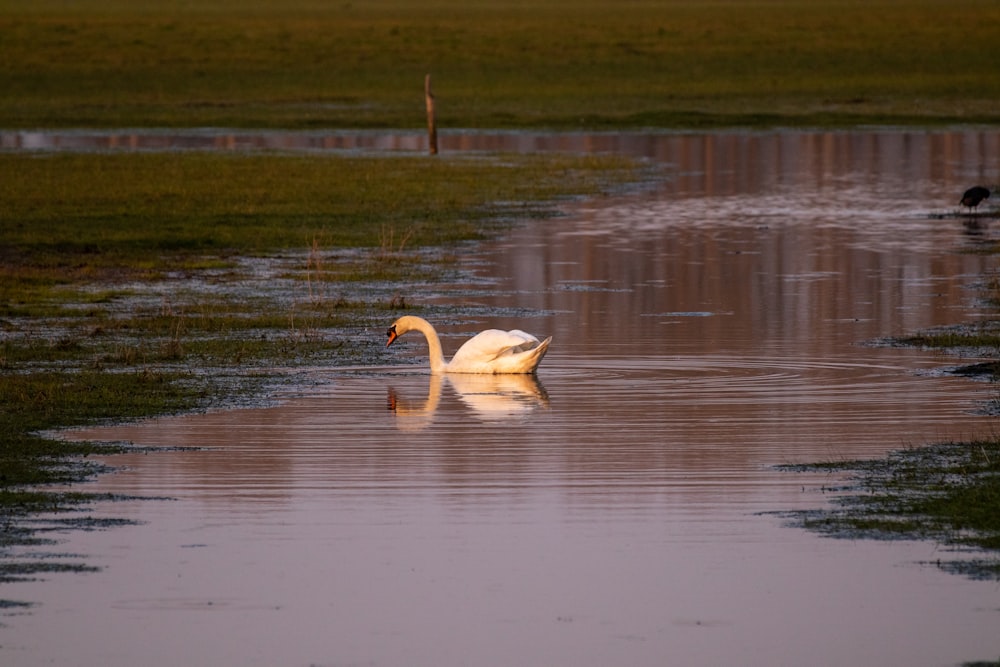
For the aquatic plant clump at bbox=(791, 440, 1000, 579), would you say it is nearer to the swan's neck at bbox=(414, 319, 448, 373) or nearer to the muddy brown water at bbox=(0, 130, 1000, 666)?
the muddy brown water at bbox=(0, 130, 1000, 666)

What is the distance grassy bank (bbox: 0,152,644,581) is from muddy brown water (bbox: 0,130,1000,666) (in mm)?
526

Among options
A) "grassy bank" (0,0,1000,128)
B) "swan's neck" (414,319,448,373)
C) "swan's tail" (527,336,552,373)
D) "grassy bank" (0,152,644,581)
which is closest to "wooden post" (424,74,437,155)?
"grassy bank" (0,152,644,581)

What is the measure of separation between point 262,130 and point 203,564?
1822 inches

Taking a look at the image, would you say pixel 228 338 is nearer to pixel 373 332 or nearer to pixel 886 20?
pixel 373 332

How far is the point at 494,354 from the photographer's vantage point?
48.6ft

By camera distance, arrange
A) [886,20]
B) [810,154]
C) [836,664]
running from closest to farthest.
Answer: [836,664]
[810,154]
[886,20]

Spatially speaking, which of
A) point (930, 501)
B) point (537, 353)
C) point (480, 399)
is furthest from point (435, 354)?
point (930, 501)

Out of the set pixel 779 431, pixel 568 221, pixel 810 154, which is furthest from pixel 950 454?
pixel 810 154

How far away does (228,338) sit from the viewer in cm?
1706

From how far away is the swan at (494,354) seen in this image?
1462cm

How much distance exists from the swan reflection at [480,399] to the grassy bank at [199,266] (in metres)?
1.19

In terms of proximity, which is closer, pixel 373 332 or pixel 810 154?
pixel 373 332

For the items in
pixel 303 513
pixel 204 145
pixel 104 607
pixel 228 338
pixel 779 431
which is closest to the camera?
pixel 104 607

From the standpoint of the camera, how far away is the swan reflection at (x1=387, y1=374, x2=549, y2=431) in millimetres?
13211
